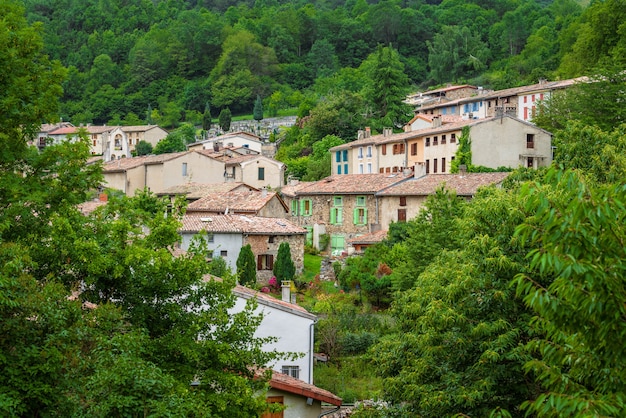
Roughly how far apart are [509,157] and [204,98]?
333 ft

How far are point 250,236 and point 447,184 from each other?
10.9 metres

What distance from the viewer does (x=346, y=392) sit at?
28.2 m

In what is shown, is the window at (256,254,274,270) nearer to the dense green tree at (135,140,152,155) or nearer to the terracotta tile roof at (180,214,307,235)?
the terracotta tile roof at (180,214,307,235)

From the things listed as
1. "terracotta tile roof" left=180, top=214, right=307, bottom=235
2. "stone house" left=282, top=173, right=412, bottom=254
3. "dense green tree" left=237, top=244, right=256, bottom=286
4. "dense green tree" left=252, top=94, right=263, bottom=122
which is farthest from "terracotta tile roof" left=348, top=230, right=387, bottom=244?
"dense green tree" left=252, top=94, right=263, bottom=122

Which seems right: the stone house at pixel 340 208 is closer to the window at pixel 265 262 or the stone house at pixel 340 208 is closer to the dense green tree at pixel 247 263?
the window at pixel 265 262

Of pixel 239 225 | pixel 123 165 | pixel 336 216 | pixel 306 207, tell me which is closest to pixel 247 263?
pixel 239 225

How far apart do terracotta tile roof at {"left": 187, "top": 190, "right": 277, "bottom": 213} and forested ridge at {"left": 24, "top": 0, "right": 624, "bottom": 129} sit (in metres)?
67.8

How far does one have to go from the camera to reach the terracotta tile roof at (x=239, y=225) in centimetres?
4303

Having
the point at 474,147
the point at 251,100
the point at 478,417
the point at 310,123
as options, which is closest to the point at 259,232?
the point at 474,147

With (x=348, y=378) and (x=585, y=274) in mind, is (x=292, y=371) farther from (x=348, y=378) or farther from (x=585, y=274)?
(x=585, y=274)

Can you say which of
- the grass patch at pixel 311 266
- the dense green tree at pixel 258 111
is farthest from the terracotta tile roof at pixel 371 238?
the dense green tree at pixel 258 111

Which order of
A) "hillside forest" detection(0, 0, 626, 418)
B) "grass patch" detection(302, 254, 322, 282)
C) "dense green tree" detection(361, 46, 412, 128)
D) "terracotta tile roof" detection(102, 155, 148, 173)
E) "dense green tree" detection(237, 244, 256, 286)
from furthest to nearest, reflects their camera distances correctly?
"dense green tree" detection(361, 46, 412, 128) < "terracotta tile roof" detection(102, 155, 148, 173) < "grass patch" detection(302, 254, 322, 282) < "dense green tree" detection(237, 244, 256, 286) < "hillside forest" detection(0, 0, 626, 418)

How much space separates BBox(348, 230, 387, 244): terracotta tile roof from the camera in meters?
47.0

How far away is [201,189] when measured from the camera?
58.0m
